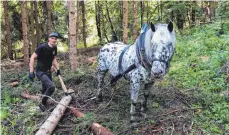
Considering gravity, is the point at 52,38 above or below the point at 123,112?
above

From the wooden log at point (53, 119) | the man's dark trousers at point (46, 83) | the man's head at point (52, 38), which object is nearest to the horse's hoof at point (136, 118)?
the wooden log at point (53, 119)

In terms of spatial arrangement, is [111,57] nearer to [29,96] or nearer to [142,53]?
[142,53]

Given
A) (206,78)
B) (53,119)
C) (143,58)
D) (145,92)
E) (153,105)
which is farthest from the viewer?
(206,78)

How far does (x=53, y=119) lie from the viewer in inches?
235

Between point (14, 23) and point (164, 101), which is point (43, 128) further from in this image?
point (14, 23)

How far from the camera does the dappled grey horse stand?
4.96m

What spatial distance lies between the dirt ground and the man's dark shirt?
1008 mm

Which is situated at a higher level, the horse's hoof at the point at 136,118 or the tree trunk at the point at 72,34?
the tree trunk at the point at 72,34

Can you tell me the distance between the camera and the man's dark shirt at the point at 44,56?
7032mm

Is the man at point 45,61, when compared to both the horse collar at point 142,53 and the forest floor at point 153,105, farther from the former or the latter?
the horse collar at point 142,53

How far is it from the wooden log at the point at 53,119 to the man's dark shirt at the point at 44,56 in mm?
1009

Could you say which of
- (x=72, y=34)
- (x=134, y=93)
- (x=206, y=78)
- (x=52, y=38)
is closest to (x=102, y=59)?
(x=52, y=38)

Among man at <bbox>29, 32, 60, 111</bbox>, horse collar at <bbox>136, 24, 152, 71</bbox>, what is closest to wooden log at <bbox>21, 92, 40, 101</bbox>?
man at <bbox>29, 32, 60, 111</bbox>

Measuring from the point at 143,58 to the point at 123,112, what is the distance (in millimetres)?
1619
